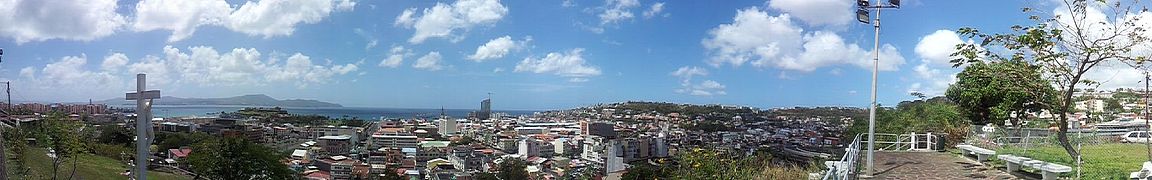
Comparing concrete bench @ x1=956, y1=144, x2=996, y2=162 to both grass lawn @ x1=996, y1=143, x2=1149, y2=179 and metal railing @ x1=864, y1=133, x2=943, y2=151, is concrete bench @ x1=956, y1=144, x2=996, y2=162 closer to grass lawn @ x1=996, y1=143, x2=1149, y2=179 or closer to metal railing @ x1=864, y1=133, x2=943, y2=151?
grass lawn @ x1=996, y1=143, x2=1149, y2=179

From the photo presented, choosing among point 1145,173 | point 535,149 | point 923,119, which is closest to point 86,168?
point 535,149

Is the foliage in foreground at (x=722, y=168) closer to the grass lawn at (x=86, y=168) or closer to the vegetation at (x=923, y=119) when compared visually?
the vegetation at (x=923, y=119)

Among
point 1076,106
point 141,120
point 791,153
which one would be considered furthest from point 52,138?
point 1076,106

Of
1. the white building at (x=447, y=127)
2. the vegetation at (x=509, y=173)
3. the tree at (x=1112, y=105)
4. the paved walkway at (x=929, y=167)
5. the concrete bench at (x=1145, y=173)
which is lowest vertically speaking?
the vegetation at (x=509, y=173)

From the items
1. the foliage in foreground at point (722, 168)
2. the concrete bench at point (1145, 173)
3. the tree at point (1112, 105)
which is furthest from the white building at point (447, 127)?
the concrete bench at point (1145, 173)

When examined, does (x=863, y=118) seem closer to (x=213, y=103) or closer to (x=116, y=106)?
(x=116, y=106)

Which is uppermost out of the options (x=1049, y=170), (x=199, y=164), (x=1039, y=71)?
(x=1039, y=71)
